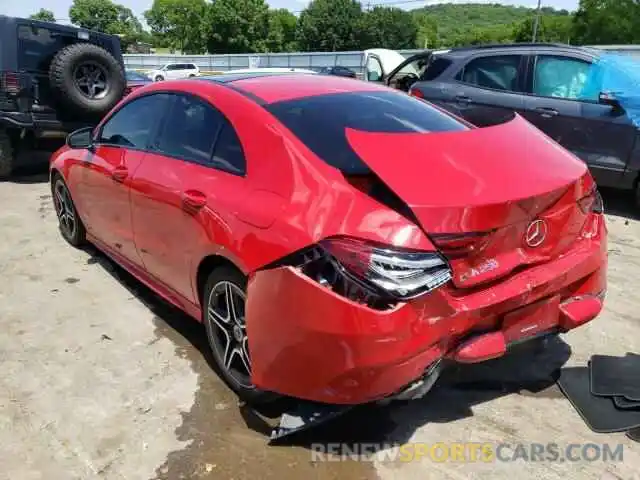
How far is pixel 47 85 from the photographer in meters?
7.70

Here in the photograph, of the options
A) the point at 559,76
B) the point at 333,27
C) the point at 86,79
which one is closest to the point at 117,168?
the point at 86,79

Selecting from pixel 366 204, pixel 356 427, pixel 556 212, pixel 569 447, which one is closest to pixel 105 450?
pixel 356 427

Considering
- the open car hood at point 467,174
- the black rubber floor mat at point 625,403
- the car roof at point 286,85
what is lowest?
the black rubber floor mat at point 625,403

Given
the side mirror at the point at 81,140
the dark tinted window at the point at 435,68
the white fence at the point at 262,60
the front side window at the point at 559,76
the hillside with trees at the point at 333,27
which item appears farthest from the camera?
the hillside with trees at the point at 333,27

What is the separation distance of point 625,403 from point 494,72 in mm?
4791

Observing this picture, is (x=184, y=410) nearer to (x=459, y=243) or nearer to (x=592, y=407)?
(x=459, y=243)

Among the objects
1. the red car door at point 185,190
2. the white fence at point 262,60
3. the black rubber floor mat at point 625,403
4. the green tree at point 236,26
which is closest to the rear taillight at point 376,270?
the red car door at point 185,190

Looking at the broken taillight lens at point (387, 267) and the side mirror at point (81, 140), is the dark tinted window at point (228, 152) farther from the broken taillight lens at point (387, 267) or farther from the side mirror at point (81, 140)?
the side mirror at point (81, 140)

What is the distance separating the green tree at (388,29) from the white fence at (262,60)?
41.8 meters

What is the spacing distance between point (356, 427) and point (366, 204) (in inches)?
43.6

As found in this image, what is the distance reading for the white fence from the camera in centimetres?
2486

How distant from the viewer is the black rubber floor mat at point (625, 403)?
9.05 ft

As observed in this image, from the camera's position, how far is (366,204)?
2.27 m

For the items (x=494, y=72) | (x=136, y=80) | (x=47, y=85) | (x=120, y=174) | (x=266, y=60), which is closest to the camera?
(x=120, y=174)
